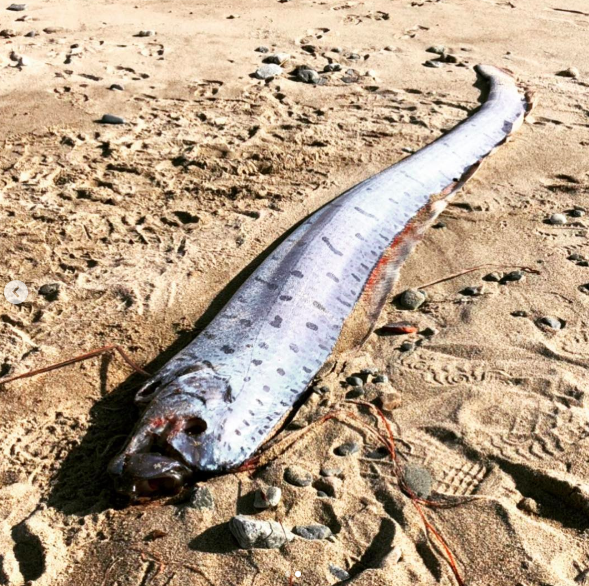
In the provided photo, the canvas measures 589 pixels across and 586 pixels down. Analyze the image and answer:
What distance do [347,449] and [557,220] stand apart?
113 inches

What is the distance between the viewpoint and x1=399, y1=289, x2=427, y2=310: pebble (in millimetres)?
4586

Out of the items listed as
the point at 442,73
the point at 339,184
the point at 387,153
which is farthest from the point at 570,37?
the point at 339,184

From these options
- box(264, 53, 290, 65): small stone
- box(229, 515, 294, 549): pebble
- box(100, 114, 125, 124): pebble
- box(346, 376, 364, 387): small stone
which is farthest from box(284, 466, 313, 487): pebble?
box(264, 53, 290, 65): small stone

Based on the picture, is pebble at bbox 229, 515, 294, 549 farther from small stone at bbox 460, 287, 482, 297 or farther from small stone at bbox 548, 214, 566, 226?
small stone at bbox 548, 214, 566, 226

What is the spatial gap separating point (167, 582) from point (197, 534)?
0.25m

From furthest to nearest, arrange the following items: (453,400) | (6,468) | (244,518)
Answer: (453,400) < (6,468) < (244,518)

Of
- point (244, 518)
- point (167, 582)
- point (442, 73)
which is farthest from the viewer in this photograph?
point (442, 73)

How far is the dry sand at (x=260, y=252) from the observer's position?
3070 mm

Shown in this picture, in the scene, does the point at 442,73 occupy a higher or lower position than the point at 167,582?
higher

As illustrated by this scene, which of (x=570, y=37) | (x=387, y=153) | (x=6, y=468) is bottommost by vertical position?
(x=6, y=468)

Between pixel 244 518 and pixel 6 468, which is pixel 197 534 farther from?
pixel 6 468

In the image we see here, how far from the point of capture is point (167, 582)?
→ 9.45 ft

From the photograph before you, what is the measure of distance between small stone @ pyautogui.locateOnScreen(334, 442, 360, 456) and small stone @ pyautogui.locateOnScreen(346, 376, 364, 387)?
1.44 feet

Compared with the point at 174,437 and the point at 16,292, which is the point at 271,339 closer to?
the point at 174,437
